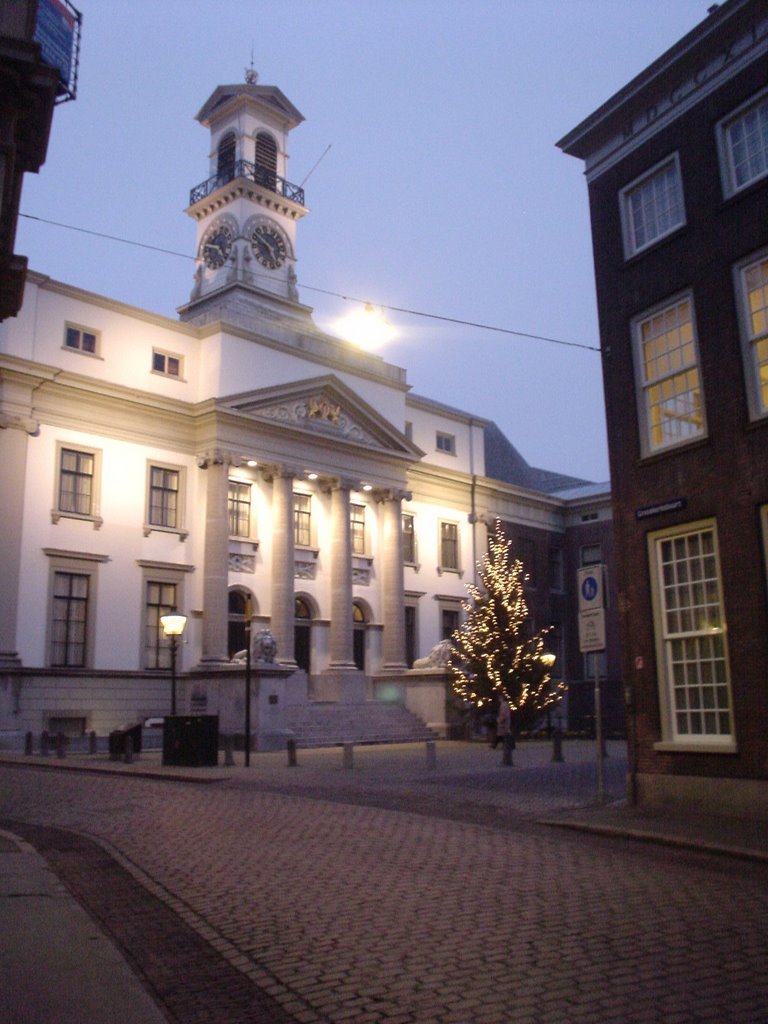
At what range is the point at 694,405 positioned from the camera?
1477 centimetres

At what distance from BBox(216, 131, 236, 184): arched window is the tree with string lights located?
25.3m

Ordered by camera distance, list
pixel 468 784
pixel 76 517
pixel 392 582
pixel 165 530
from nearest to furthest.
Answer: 1. pixel 468 784
2. pixel 76 517
3. pixel 165 530
4. pixel 392 582

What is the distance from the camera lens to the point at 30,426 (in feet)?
107

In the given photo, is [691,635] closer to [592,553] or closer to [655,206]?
[655,206]

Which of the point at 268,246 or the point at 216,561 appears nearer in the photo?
the point at 216,561

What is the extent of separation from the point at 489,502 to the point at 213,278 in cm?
1741

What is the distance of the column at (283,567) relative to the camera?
122 ft

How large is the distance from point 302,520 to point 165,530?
21.7ft

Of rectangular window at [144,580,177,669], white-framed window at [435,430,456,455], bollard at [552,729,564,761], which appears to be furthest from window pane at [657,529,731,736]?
white-framed window at [435,430,456,455]

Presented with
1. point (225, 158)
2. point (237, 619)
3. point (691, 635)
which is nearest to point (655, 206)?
point (691, 635)

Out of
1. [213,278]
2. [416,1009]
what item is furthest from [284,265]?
[416,1009]

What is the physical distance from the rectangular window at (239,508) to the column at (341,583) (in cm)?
395

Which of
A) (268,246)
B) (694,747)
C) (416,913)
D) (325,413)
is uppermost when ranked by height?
(268,246)

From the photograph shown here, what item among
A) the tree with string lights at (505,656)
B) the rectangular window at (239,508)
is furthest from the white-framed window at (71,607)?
the tree with string lights at (505,656)
